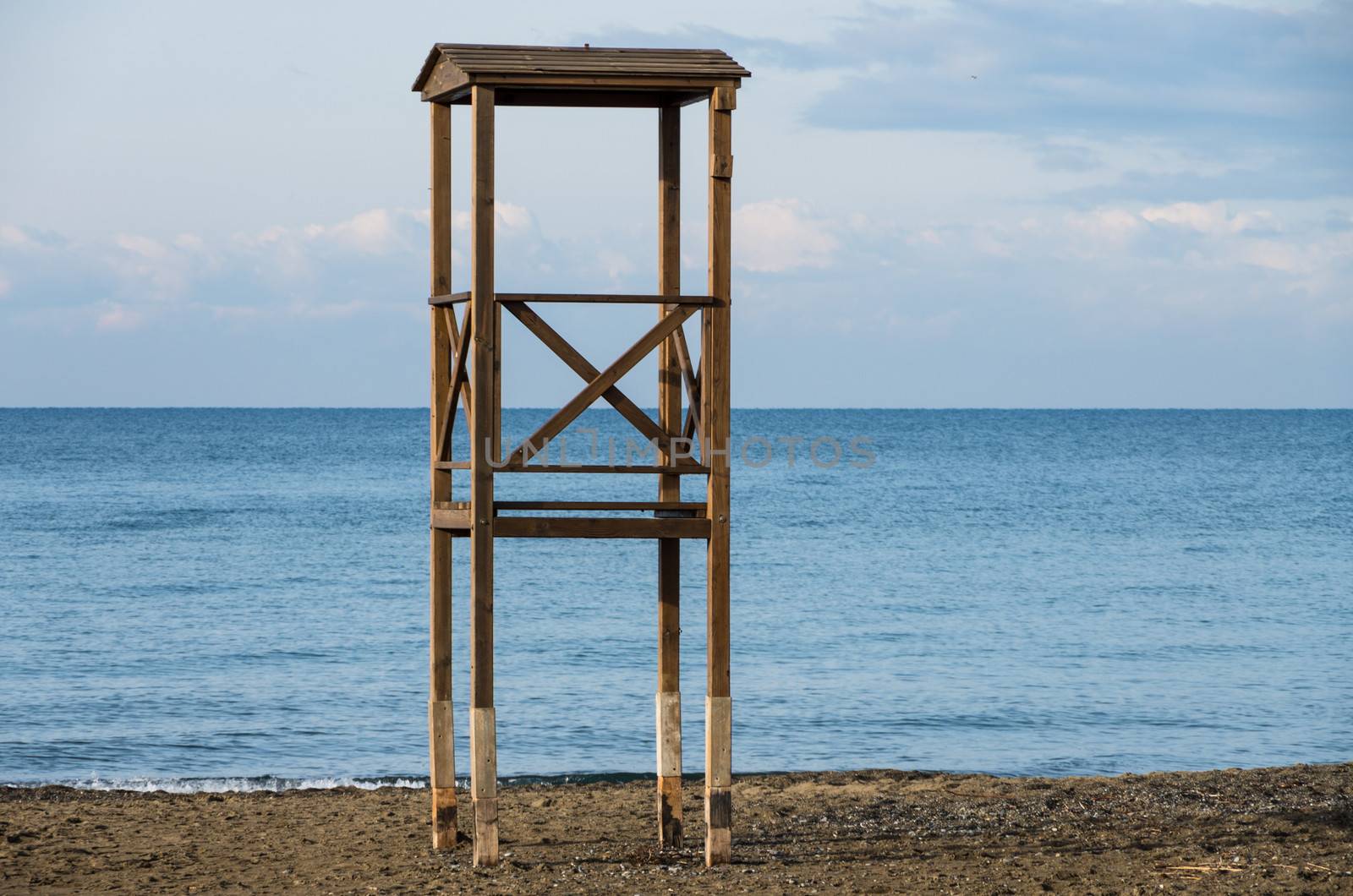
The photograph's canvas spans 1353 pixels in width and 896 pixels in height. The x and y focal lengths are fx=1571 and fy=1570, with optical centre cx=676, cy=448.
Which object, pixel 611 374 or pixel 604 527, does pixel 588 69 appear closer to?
pixel 611 374

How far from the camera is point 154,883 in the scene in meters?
9.38

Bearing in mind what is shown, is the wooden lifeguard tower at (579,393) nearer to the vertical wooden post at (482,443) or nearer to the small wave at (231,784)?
the vertical wooden post at (482,443)

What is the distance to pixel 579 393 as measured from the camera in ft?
30.9

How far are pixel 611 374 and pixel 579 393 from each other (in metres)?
0.22

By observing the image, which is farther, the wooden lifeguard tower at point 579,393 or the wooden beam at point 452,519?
the wooden beam at point 452,519

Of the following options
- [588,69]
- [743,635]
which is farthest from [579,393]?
[743,635]

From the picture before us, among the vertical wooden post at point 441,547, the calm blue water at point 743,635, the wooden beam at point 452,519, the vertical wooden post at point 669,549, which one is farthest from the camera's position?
the calm blue water at point 743,635

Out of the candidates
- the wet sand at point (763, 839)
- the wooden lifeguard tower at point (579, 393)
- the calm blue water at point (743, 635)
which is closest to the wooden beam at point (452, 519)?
the wooden lifeguard tower at point (579, 393)

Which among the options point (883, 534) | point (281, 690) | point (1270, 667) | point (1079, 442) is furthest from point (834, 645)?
point (1079, 442)

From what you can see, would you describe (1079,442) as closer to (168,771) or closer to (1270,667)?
(1270,667)

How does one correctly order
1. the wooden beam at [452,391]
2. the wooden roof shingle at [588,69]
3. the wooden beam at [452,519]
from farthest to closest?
the wooden beam at [452,391]
the wooden beam at [452,519]
the wooden roof shingle at [588,69]

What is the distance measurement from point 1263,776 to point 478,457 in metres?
7.50

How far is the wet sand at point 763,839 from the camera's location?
9.21 metres

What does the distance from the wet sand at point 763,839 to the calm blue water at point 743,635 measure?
108 inches
